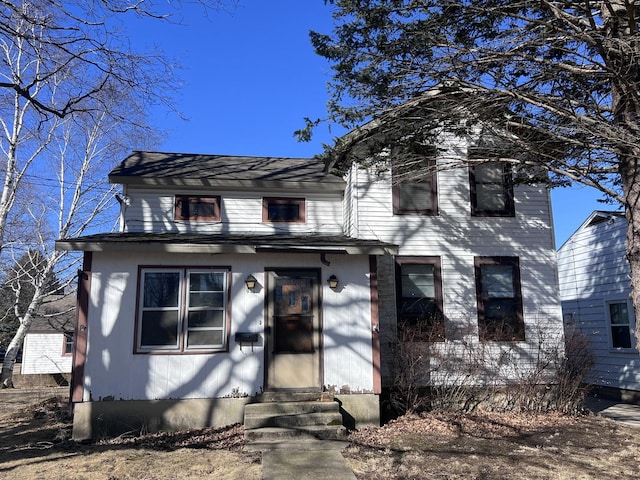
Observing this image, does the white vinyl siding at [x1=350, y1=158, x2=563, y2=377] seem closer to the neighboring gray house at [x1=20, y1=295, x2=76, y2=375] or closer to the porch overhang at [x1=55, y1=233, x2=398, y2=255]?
the porch overhang at [x1=55, y1=233, x2=398, y2=255]

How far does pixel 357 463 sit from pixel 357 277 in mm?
3517

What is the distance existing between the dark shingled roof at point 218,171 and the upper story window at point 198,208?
15.7 inches

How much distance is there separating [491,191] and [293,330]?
221 inches

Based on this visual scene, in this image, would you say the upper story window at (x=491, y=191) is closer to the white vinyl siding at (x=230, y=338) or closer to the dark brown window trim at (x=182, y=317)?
the white vinyl siding at (x=230, y=338)

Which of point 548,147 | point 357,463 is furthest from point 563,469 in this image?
point 548,147

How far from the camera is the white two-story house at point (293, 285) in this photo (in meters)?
8.38

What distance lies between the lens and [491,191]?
36.5 ft

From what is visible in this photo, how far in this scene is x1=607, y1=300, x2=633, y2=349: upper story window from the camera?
12.5m

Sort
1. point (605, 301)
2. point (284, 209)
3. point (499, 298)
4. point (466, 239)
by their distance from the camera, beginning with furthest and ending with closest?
point (605, 301), point (284, 209), point (466, 239), point (499, 298)

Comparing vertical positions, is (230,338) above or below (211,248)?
below

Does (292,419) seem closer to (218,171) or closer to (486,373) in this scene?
(486,373)

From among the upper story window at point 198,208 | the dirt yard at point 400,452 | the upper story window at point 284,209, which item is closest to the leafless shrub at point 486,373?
the dirt yard at point 400,452

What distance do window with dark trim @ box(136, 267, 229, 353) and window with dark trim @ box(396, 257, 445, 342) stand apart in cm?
367

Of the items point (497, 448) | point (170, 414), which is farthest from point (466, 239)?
point (170, 414)
